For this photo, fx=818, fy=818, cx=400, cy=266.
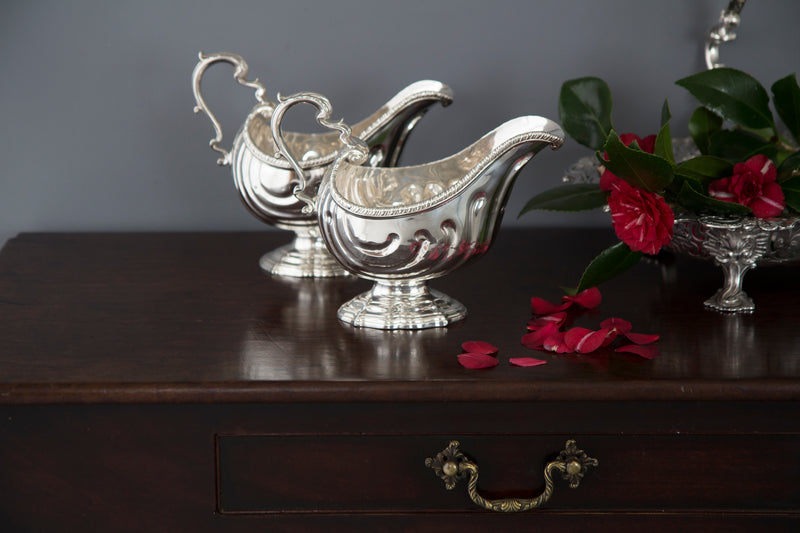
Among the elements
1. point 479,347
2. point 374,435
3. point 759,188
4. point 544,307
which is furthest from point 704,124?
point 374,435

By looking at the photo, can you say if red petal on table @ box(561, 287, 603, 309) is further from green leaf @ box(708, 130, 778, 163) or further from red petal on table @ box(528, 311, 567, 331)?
green leaf @ box(708, 130, 778, 163)

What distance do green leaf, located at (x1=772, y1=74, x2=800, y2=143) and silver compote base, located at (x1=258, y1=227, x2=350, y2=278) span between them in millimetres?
476

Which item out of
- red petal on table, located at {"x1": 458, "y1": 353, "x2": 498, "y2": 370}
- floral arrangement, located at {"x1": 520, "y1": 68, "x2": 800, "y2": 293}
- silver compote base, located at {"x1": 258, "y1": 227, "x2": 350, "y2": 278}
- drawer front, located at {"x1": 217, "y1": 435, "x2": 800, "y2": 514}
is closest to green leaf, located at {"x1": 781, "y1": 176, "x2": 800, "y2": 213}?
floral arrangement, located at {"x1": 520, "y1": 68, "x2": 800, "y2": 293}

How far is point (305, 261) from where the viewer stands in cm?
90

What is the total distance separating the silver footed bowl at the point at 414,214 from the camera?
0.69 meters

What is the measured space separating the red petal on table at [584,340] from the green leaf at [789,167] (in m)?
0.22

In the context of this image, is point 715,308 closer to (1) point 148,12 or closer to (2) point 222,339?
(2) point 222,339

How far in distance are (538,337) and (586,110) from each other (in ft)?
1.00

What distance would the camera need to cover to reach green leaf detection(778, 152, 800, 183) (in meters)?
0.71

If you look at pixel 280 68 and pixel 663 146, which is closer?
pixel 663 146

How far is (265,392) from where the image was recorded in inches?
23.6

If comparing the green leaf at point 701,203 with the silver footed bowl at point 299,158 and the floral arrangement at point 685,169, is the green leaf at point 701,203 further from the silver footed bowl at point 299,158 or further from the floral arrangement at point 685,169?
the silver footed bowl at point 299,158

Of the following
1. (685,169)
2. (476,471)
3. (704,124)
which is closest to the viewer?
(476,471)

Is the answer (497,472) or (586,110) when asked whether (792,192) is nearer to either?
(586,110)
